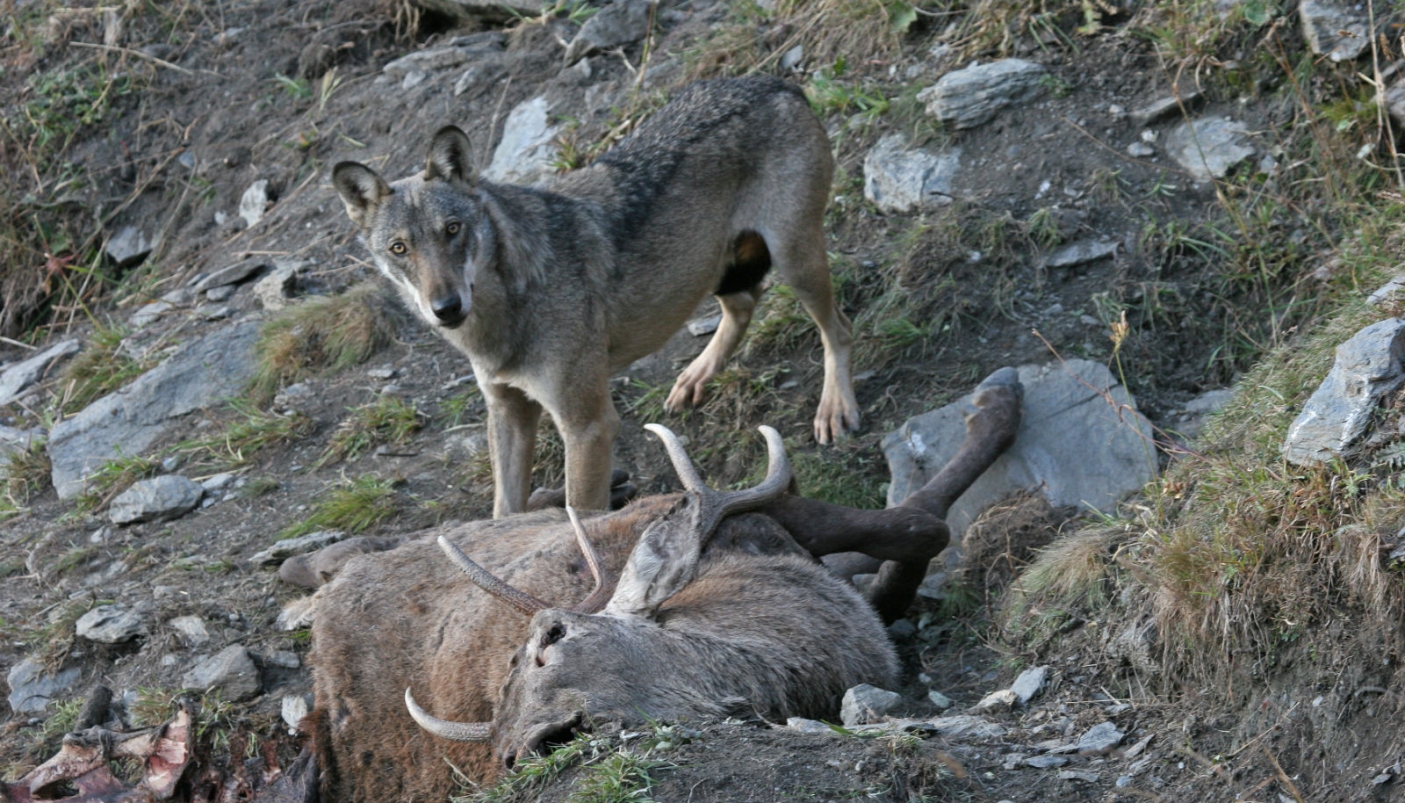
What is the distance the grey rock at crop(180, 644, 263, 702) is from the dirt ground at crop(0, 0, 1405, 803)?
10 centimetres

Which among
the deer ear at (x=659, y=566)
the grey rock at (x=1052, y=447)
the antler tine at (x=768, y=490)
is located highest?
the deer ear at (x=659, y=566)

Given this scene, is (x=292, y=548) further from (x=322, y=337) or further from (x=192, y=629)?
(x=322, y=337)

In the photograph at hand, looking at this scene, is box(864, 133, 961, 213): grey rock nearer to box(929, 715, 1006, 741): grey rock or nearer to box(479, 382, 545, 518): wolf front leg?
box(479, 382, 545, 518): wolf front leg

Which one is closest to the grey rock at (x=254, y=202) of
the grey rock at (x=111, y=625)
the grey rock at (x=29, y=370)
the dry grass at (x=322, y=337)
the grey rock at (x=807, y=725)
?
the grey rock at (x=29, y=370)

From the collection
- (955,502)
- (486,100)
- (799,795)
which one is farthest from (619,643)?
(486,100)

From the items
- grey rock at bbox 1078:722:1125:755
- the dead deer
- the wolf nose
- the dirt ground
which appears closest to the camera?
the dirt ground

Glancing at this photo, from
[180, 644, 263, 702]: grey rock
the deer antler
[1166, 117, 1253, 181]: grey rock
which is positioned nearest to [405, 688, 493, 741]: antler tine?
the deer antler

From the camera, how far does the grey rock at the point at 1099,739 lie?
3662 millimetres

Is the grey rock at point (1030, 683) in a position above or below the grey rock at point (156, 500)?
above

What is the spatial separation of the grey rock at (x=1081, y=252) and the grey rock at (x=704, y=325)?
6.53ft

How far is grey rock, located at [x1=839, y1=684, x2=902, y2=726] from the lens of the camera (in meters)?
4.05

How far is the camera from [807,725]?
3.88 meters

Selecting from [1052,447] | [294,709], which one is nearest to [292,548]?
[294,709]

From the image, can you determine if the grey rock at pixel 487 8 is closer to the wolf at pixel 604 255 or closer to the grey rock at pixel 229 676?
the wolf at pixel 604 255
